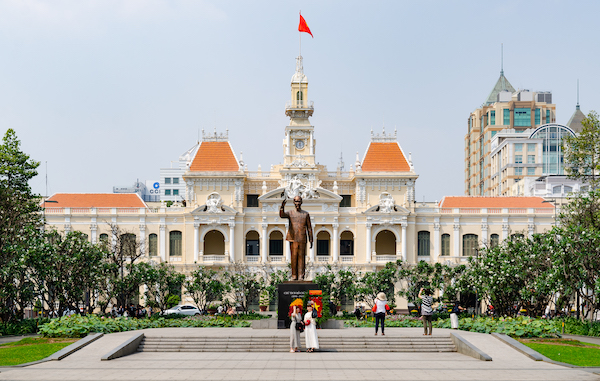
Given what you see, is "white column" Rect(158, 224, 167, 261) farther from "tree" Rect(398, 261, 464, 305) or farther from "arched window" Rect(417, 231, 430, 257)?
"tree" Rect(398, 261, 464, 305)

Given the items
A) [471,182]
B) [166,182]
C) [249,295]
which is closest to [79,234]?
[249,295]

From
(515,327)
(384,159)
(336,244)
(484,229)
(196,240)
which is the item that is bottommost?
(515,327)

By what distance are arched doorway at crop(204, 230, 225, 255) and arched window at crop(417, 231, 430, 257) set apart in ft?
65.7

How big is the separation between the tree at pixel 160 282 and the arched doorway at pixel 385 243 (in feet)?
72.9

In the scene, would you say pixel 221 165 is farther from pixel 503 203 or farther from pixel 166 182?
pixel 166 182

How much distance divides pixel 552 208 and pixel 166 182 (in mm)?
86548

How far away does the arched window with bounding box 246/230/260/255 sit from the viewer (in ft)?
248

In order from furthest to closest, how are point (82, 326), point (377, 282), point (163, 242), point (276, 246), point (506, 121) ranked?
point (506, 121), point (276, 246), point (163, 242), point (377, 282), point (82, 326)

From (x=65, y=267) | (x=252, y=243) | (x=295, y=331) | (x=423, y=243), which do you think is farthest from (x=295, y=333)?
(x=423, y=243)

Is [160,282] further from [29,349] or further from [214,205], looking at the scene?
[29,349]

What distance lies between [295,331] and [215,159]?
49205 millimetres

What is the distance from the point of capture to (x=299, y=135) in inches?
2958

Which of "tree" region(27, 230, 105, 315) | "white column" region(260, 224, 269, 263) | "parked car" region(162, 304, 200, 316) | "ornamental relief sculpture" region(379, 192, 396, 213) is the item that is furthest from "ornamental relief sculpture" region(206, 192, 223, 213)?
"tree" region(27, 230, 105, 315)

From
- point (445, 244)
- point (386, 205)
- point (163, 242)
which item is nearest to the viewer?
point (386, 205)
